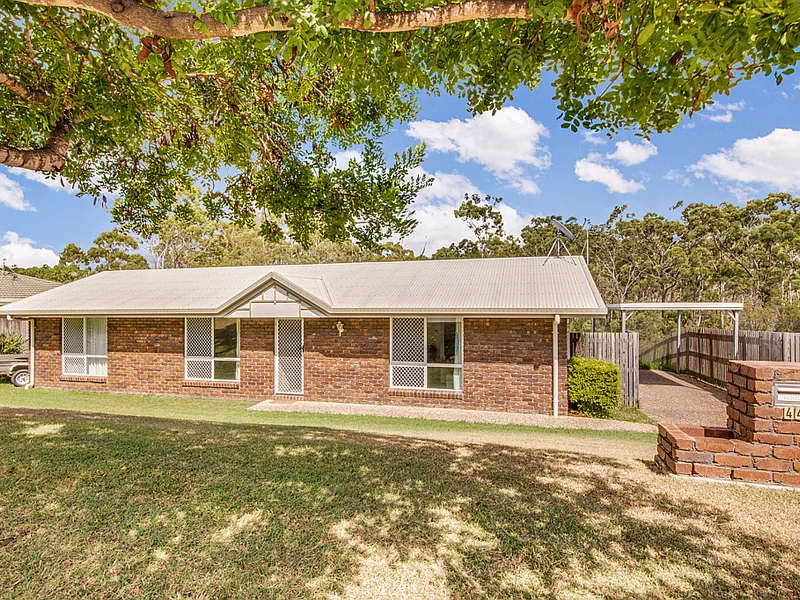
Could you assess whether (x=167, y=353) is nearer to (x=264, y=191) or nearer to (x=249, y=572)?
(x=264, y=191)

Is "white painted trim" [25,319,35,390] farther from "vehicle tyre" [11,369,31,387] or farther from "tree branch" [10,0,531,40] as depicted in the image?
"tree branch" [10,0,531,40]

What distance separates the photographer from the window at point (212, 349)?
44.8ft

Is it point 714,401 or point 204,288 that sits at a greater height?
point 204,288

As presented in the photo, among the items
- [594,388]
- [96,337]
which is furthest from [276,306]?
[594,388]

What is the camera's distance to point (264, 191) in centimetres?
670

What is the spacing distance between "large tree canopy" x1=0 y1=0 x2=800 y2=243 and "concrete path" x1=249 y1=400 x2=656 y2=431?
578 cm

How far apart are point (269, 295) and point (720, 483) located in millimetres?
10866

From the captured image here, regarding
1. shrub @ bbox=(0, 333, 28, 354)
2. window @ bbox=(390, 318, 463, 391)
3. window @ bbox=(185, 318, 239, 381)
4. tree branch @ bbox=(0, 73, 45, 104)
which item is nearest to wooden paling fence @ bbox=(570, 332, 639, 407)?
window @ bbox=(390, 318, 463, 391)

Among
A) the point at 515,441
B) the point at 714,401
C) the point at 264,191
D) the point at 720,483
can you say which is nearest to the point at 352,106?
the point at 264,191

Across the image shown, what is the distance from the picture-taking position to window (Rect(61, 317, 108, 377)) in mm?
14484

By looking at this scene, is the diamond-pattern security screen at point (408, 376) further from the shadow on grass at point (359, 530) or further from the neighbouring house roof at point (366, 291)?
the shadow on grass at point (359, 530)

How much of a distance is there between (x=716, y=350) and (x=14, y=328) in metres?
28.9

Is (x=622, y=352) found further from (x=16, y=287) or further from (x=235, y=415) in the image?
(x=16, y=287)

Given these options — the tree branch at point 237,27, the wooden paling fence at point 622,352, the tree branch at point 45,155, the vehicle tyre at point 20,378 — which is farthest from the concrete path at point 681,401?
the vehicle tyre at point 20,378
